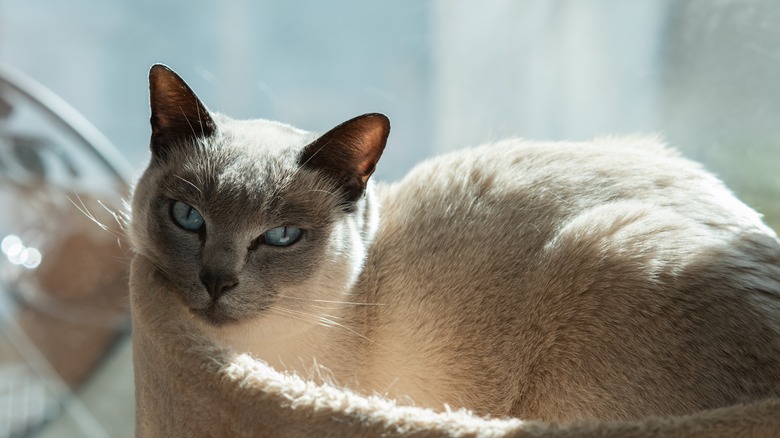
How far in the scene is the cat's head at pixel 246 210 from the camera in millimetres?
1154

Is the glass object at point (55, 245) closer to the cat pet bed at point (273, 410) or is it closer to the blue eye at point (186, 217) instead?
the blue eye at point (186, 217)

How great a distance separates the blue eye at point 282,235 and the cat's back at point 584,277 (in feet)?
0.71

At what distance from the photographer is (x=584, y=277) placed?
3.77 ft

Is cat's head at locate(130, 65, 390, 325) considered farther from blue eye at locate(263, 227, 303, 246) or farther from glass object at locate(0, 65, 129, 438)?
glass object at locate(0, 65, 129, 438)

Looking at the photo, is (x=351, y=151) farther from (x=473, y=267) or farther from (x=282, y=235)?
(x=473, y=267)

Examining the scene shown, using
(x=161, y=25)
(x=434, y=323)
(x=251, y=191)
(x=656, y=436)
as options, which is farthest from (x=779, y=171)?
(x=161, y=25)

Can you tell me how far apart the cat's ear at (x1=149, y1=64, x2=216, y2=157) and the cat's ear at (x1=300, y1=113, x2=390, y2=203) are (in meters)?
0.18

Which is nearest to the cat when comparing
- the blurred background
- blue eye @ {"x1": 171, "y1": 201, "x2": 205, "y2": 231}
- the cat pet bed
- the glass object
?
blue eye @ {"x1": 171, "y1": 201, "x2": 205, "y2": 231}

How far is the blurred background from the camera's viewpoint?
1.76 meters

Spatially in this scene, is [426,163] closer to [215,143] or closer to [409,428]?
[215,143]

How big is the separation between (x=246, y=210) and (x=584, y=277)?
52cm

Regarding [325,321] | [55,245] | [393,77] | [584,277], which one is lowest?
[55,245]

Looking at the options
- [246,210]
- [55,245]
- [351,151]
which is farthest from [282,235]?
[55,245]

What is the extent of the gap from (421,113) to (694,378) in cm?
118
